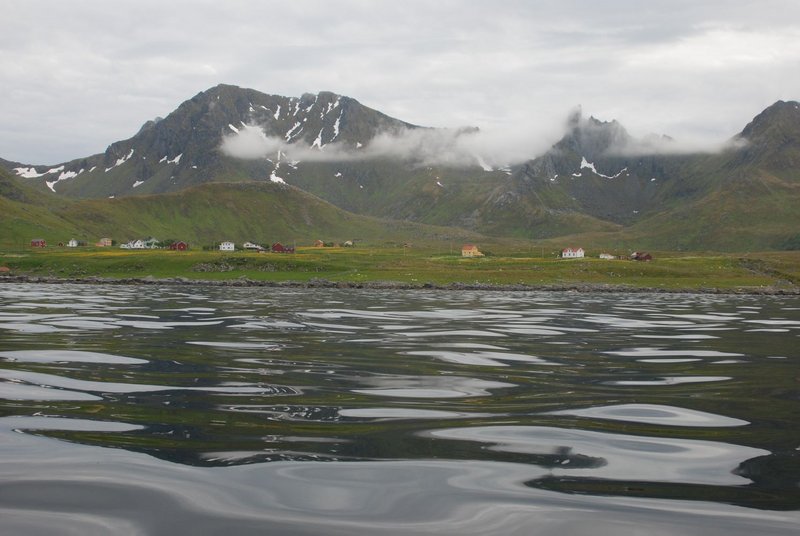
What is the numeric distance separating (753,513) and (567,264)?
537 feet

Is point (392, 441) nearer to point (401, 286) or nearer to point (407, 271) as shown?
point (401, 286)

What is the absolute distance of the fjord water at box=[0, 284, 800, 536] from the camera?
779 centimetres

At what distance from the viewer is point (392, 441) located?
11281 mm

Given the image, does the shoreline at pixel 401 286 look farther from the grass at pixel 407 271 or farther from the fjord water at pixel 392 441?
the fjord water at pixel 392 441

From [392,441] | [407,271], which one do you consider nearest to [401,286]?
[407,271]

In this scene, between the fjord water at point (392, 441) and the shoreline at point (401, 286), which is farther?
the shoreline at point (401, 286)

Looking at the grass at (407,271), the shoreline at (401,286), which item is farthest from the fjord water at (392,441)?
the grass at (407,271)

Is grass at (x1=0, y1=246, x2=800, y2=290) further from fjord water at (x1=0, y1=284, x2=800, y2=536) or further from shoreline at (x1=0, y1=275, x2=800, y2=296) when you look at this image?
fjord water at (x1=0, y1=284, x2=800, y2=536)

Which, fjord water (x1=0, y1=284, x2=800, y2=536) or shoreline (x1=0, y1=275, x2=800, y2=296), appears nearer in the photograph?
fjord water (x1=0, y1=284, x2=800, y2=536)

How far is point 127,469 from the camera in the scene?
927 cm

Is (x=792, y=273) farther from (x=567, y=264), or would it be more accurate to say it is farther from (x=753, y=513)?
(x=753, y=513)

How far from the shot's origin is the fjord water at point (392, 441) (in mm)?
7785

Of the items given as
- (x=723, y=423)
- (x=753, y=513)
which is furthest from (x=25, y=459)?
(x=723, y=423)

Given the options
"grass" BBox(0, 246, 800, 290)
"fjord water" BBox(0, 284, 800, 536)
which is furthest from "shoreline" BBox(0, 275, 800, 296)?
"fjord water" BBox(0, 284, 800, 536)
